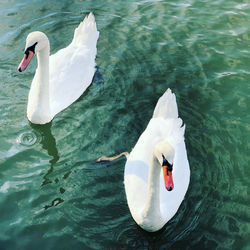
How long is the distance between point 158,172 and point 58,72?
3805 millimetres

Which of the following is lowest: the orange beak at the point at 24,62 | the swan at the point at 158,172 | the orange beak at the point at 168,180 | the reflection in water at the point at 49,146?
the reflection in water at the point at 49,146

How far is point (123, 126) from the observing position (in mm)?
7566

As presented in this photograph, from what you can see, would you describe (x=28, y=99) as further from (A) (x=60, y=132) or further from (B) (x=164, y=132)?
(B) (x=164, y=132)

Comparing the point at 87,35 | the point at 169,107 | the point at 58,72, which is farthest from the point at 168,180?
the point at 87,35

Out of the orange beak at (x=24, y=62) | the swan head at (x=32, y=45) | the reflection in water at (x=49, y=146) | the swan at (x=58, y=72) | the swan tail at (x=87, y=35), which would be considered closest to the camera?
the reflection in water at (x=49, y=146)

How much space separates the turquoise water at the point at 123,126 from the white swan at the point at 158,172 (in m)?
0.25

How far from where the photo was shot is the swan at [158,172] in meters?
5.16

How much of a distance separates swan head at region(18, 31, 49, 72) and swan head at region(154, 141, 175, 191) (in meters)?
3.10

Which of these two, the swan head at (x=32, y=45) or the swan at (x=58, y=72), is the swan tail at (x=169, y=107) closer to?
the swan at (x=58, y=72)

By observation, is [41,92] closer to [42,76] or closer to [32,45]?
[42,76]

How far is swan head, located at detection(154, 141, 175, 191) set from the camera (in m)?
4.95

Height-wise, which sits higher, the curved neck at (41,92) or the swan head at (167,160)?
the swan head at (167,160)

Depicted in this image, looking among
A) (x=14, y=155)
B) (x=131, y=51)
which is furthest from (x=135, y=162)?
(x=131, y=51)

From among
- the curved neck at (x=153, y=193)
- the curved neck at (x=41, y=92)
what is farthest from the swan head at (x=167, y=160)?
the curved neck at (x=41, y=92)
